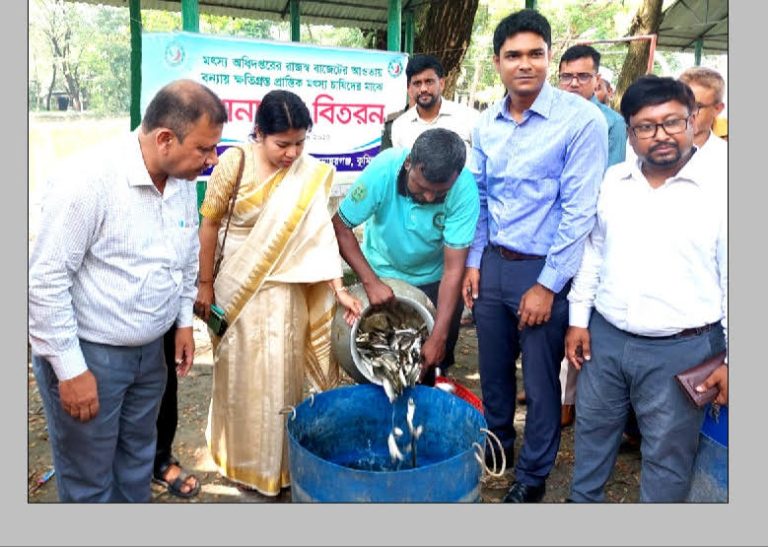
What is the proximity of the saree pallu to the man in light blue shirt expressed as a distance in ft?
2.30

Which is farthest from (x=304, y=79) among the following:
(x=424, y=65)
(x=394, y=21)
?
(x=394, y=21)

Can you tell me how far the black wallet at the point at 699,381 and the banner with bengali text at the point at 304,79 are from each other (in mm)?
3967

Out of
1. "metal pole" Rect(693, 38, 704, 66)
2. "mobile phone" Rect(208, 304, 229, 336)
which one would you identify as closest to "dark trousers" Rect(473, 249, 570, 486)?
"mobile phone" Rect(208, 304, 229, 336)

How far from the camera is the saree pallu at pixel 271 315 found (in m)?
2.77

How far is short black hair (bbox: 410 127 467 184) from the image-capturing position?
103 inches

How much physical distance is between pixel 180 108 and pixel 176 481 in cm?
190

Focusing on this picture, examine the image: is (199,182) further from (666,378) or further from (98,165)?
(666,378)

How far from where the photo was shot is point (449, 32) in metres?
6.78

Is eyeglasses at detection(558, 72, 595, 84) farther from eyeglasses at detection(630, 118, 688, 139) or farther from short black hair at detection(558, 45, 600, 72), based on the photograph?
eyeglasses at detection(630, 118, 688, 139)

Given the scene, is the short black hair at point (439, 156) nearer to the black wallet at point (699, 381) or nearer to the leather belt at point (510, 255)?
the leather belt at point (510, 255)

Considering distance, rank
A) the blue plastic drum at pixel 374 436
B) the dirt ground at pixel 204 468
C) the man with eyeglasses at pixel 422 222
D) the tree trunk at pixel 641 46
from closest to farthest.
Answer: the blue plastic drum at pixel 374 436
the man with eyeglasses at pixel 422 222
the dirt ground at pixel 204 468
the tree trunk at pixel 641 46

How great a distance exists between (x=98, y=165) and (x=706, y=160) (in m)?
1.94

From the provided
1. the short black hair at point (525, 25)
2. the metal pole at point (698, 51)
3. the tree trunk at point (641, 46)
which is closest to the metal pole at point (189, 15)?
the short black hair at point (525, 25)

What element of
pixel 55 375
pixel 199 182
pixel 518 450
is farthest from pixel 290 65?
pixel 55 375
